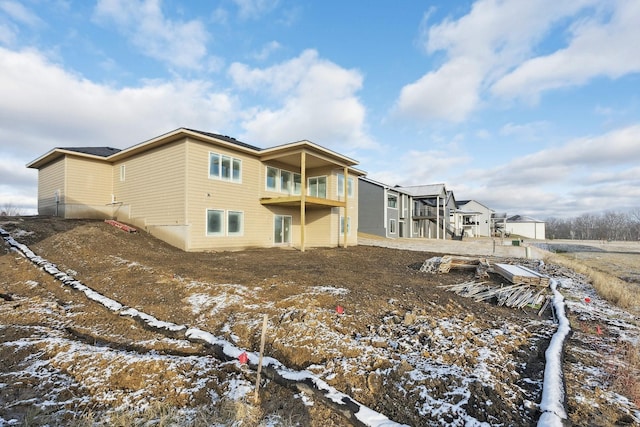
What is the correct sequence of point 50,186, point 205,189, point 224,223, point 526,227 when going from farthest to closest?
point 526,227 < point 50,186 < point 224,223 < point 205,189

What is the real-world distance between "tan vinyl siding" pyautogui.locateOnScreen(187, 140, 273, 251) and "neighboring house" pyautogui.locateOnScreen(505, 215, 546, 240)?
5547 cm

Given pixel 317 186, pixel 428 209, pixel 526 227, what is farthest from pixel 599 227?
pixel 317 186

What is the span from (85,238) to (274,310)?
971 centimetres

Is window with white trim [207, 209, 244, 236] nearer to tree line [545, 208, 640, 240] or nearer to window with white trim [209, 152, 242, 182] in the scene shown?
window with white trim [209, 152, 242, 182]

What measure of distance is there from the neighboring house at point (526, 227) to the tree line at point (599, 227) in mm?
18343

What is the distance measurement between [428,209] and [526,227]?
34883 mm

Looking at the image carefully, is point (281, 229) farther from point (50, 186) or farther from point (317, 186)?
point (50, 186)

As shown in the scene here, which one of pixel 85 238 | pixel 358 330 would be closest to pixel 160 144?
pixel 85 238

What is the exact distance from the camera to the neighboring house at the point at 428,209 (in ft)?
A: 109

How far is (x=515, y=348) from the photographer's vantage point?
4414 millimetres

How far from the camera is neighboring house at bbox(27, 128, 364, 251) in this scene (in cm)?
1318

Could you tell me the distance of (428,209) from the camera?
35031 millimetres

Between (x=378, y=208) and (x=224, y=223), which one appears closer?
(x=224, y=223)

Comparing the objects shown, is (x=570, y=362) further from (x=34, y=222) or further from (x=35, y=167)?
(x=35, y=167)
